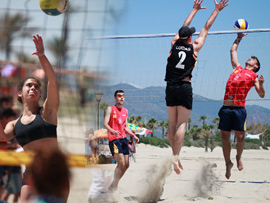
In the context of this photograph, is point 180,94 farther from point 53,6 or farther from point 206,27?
point 53,6

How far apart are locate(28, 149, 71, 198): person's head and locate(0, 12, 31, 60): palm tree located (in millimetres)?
6346

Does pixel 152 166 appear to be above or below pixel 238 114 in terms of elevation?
below

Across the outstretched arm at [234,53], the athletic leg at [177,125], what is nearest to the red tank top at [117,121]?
the athletic leg at [177,125]

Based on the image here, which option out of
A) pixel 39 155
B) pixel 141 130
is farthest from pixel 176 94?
pixel 141 130

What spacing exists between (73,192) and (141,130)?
13626 mm

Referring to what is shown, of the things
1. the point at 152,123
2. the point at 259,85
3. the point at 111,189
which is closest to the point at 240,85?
the point at 259,85

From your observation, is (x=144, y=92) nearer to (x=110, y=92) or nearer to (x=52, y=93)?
(x=110, y=92)

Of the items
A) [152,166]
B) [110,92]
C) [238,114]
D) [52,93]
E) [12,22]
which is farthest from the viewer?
[12,22]

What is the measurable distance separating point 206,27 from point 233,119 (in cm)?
124

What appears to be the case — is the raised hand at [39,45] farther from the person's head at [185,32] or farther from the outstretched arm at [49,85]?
the person's head at [185,32]

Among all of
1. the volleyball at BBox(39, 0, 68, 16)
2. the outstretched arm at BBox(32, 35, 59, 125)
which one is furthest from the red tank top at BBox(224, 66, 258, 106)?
the outstretched arm at BBox(32, 35, 59, 125)

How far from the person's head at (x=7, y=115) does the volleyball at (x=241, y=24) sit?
316cm

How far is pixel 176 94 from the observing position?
447 cm

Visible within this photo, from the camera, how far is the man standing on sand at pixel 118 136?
5070 mm
